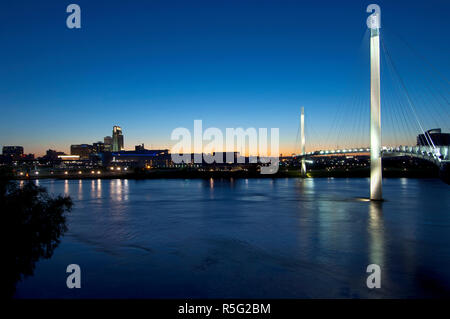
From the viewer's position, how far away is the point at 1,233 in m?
6.54

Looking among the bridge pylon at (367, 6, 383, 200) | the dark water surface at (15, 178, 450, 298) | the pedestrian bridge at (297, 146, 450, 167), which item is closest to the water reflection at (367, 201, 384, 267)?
the dark water surface at (15, 178, 450, 298)

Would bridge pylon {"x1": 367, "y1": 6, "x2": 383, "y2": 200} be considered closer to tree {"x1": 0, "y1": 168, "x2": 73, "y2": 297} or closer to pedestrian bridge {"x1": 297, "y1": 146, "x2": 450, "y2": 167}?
pedestrian bridge {"x1": 297, "y1": 146, "x2": 450, "y2": 167}

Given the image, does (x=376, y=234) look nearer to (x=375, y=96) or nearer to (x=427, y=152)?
(x=427, y=152)

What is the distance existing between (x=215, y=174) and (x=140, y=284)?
90.5 metres

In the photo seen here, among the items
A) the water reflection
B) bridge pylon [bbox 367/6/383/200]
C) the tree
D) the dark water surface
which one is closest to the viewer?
the tree

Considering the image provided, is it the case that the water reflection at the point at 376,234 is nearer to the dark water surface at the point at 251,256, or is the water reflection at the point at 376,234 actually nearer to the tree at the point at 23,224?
the dark water surface at the point at 251,256

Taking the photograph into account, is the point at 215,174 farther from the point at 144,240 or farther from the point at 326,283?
the point at 326,283

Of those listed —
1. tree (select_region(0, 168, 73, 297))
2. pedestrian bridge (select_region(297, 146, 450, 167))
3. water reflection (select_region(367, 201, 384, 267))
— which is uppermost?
pedestrian bridge (select_region(297, 146, 450, 167))

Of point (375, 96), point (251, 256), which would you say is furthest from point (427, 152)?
point (251, 256)

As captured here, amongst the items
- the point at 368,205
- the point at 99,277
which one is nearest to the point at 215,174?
the point at 368,205

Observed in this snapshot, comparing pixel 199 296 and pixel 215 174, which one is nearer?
pixel 199 296

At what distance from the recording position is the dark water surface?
32.5 ft

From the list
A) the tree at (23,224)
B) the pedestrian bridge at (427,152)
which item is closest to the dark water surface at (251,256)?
the tree at (23,224)

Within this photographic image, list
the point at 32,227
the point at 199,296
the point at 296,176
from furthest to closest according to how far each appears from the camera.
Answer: the point at 296,176
the point at 199,296
the point at 32,227
